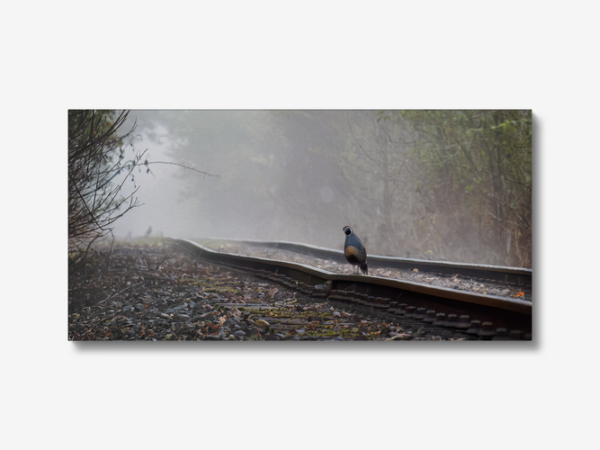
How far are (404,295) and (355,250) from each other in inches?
19.3

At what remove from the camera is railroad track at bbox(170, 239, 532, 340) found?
374cm

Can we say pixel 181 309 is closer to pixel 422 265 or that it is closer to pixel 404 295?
pixel 404 295

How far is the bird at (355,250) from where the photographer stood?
391cm

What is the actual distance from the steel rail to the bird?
1.8 inches

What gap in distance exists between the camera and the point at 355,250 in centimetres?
393

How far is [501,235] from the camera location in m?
3.88

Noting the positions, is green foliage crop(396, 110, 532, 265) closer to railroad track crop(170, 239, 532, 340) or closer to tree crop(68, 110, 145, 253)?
railroad track crop(170, 239, 532, 340)

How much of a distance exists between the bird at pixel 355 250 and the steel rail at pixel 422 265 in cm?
5

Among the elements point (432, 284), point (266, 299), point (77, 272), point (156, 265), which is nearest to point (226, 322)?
point (266, 299)

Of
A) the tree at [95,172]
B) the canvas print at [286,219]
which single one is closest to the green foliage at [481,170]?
the canvas print at [286,219]

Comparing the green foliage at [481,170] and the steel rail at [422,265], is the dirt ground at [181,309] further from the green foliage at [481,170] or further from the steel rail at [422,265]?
the green foliage at [481,170]

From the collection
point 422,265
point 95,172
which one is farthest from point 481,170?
point 95,172

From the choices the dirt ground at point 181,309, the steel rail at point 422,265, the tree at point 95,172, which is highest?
the tree at point 95,172

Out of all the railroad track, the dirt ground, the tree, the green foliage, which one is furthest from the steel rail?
the tree
